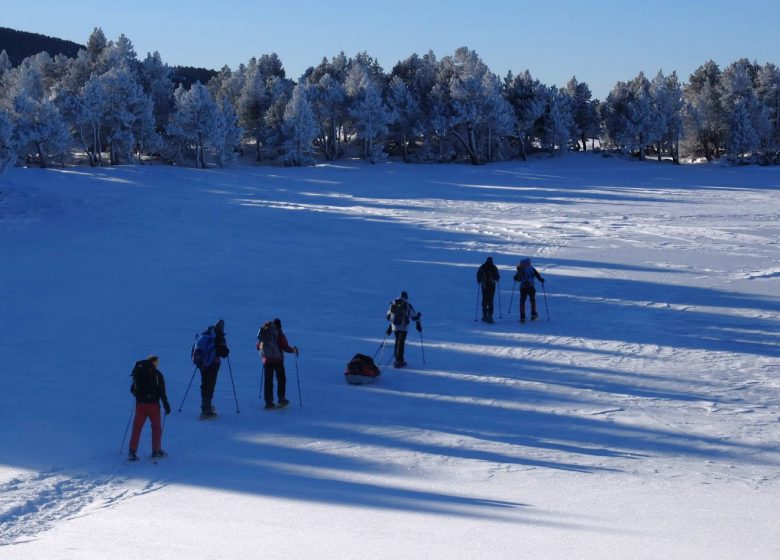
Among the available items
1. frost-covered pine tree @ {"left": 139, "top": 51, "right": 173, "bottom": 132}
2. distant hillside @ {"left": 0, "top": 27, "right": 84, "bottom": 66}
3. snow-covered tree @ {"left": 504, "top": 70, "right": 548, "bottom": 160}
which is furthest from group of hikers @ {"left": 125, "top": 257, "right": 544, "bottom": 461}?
distant hillside @ {"left": 0, "top": 27, "right": 84, "bottom": 66}

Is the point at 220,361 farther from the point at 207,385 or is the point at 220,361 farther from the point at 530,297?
the point at 530,297

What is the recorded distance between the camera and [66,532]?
760 cm

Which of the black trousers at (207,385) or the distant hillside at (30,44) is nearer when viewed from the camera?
the black trousers at (207,385)

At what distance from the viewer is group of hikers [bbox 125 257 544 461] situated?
10172 millimetres

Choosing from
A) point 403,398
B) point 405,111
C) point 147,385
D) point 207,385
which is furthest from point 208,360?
point 405,111

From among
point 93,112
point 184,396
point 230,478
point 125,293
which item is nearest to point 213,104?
point 93,112

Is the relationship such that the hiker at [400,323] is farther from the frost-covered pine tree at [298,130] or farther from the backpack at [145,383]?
the frost-covered pine tree at [298,130]

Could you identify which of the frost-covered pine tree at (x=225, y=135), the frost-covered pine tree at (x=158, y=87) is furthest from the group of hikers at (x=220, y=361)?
the frost-covered pine tree at (x=158, y=87)

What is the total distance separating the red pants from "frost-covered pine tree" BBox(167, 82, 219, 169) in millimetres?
52137

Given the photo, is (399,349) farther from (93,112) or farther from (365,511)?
(93,112)

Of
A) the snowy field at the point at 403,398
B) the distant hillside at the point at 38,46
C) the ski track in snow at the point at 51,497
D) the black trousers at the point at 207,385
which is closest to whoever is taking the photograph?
the snowy field at the point at 403,398

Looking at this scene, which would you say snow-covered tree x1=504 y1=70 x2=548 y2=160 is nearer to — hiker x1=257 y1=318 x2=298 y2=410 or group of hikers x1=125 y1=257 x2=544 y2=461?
group of hikers x1=125 y1=257 x2=544 y2=461

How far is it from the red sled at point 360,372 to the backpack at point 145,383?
4145 mm

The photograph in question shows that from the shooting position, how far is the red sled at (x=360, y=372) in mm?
13734
